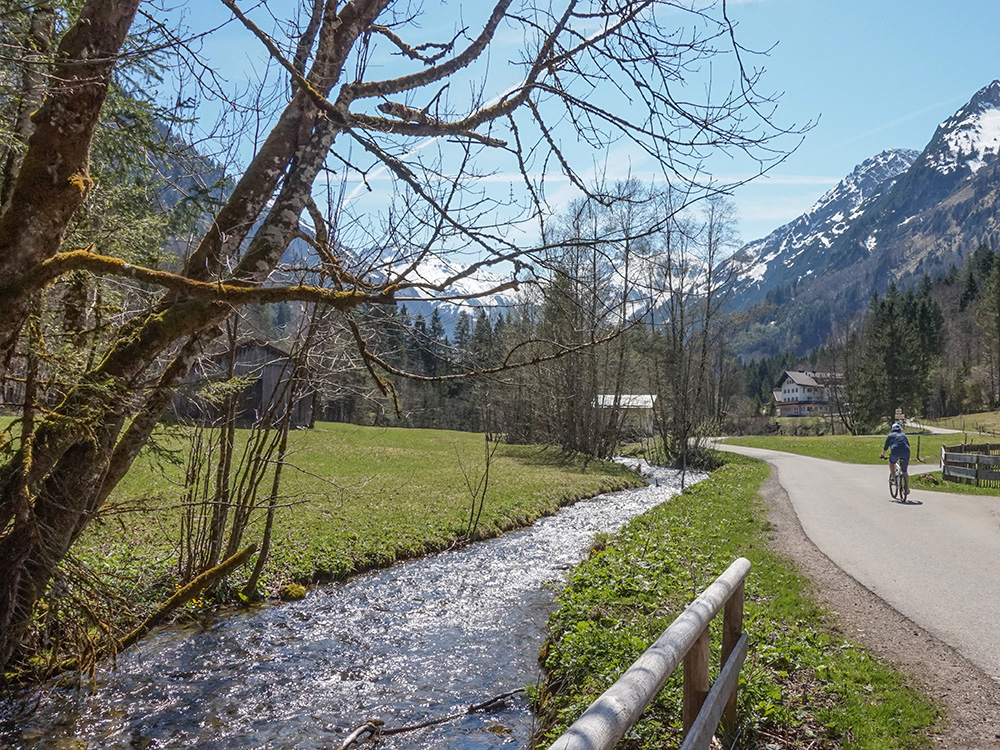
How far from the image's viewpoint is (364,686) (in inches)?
235

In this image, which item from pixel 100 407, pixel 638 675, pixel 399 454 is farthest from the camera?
pixel 399 454

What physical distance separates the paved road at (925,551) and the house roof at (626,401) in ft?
47.1

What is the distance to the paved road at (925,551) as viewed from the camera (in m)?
6.32

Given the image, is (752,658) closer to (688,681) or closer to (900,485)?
(688,681)

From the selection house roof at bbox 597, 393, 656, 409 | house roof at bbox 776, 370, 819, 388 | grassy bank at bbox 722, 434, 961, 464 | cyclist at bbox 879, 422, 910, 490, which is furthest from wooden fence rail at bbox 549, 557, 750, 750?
house roof at bbox 776, 370, 819, 388

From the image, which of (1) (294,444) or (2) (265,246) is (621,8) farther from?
(1) (294,444)

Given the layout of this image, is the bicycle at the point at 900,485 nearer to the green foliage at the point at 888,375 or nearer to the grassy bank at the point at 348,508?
the grassy bank at the point at 348,508

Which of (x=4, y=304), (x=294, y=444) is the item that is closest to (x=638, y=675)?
(x=4, y=304)

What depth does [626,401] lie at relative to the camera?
4228cm

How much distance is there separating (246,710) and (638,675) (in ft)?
15.3

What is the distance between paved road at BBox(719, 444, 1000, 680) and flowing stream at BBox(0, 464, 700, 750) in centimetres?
404

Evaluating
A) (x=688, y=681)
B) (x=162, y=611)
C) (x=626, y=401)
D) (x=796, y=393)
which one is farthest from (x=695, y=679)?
(x=796, y=393)

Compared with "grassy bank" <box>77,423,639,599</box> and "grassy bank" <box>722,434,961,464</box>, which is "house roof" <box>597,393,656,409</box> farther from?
"grassy bank" <box>722,434,961,464</box>

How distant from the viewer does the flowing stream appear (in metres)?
4.92
